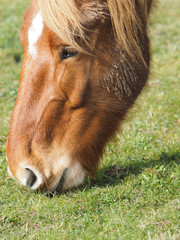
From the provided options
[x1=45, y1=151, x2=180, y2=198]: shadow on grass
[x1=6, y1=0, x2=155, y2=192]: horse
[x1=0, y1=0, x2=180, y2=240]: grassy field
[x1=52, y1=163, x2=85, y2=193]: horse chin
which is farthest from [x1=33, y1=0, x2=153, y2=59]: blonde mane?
[x1=45, y1=151, x2=180, y2=198]: shadow on grass

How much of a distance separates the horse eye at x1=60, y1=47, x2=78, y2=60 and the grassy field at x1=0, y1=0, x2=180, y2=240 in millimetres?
825

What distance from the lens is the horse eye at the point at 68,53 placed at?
2467 millimetres

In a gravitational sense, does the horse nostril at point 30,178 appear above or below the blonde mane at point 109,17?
below

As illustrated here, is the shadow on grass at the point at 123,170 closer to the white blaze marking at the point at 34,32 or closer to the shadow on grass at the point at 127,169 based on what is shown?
the shadow on grass at the point at 127,169

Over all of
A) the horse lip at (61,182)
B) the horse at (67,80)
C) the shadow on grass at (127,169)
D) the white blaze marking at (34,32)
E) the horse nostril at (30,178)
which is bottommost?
the shadow on grass at (127,169)

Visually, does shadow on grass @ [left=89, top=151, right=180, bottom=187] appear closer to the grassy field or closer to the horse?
the grassy field

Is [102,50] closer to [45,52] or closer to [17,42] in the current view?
[45,52]

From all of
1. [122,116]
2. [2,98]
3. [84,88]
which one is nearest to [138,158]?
[122,116]

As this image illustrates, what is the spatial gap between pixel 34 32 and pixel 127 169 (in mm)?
1508

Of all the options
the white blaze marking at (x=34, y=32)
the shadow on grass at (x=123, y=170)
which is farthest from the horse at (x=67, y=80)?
the shadow on grass at (x=123, y=170)

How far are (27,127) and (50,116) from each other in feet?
0.58

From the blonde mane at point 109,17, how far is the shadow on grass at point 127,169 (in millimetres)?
1082

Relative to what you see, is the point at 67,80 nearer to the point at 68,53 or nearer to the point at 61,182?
the point at 68,53

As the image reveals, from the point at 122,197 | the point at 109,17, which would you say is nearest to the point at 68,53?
the point at 109,17
